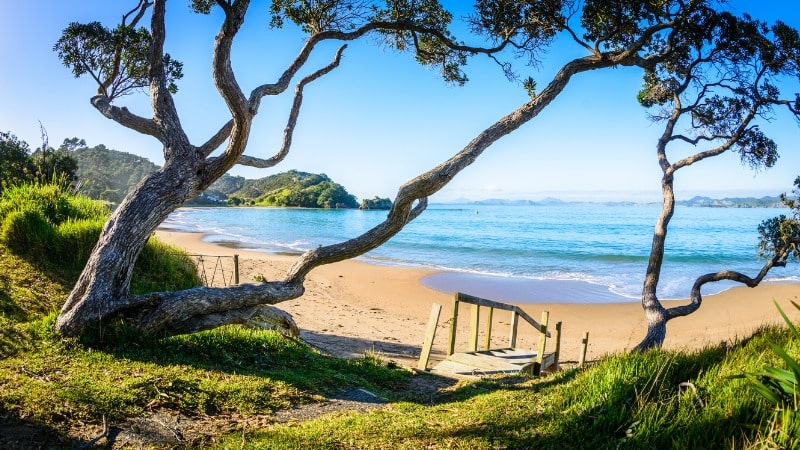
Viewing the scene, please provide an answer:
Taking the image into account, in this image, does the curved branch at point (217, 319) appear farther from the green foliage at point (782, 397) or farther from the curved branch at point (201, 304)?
the green foliage at point (782, 397)

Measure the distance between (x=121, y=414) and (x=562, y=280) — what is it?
76.5 feet

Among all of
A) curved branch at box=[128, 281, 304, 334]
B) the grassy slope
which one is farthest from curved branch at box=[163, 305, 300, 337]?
the grassy slope

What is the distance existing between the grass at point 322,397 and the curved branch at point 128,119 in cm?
270

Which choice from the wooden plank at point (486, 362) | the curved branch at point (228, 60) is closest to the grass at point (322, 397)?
the wooden plank at point (486, 362)

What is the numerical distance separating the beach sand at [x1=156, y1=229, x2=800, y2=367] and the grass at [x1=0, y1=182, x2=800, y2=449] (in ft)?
15.7

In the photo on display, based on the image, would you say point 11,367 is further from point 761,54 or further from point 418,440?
point 761,54

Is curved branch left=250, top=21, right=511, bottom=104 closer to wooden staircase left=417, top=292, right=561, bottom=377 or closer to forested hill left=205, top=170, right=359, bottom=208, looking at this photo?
wooden staircase left=417, top=292, right=561, bottom=377

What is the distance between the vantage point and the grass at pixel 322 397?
303 centimetres

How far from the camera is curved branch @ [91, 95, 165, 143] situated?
6744mm

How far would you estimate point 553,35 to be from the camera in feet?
31.4

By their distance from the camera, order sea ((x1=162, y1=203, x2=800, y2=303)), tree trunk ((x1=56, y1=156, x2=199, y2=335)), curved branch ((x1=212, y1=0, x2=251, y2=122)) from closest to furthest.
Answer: tree trunk ((x1=56, y1=156, x2=199, y2=335)) < curved branch ((x1=212, y1=0, x2=251, y2=122)) < sea ((x1=162, y1=203, x2=800, y2=303))

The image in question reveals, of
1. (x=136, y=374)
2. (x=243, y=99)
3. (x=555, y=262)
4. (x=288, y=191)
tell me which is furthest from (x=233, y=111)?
(x=288, y=191)

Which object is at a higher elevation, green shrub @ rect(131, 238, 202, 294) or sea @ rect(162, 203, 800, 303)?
green shrub @ rect(131, 238, 202, 294)

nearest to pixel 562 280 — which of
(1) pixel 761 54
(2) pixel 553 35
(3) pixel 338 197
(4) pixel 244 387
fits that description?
(1) pixel 761 54
